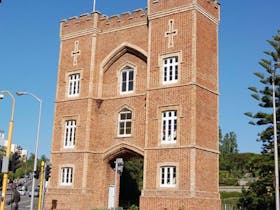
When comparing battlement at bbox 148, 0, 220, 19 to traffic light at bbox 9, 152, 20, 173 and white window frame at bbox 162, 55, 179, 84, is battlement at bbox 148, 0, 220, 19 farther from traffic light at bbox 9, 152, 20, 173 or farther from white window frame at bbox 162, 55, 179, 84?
traffic light at bbox 9, 152, 20, 173

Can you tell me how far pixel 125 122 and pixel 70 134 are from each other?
15.2 feet

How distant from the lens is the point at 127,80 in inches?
1266

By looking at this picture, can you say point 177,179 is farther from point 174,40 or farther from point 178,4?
point 178,4

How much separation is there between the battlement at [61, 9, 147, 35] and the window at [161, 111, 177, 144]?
7.83 meters

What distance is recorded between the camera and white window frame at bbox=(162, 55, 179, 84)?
2836cm

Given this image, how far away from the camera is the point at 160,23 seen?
29562mm

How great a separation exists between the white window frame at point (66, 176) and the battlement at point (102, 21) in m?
10.9

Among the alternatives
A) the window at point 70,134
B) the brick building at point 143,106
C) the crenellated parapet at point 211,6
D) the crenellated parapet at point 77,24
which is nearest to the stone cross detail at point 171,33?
the brick building at point 143,106

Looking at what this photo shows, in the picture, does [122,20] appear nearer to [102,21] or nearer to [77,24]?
[102,21]

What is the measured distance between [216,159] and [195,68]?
6235mm

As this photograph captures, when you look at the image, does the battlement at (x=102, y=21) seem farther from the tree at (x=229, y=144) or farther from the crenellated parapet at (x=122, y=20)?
the tree at (x=229, y=144)

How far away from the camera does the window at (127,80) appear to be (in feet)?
105

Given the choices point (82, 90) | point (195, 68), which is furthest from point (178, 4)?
point (82, 90)

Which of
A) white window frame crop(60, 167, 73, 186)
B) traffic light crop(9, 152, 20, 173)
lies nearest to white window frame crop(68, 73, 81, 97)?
white window frame crop(60, 167, 73, 186)
